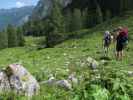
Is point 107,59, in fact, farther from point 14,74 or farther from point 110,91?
point 110,91

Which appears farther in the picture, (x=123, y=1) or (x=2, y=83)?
(x=123, y=1)

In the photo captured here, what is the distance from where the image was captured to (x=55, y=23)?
158 m

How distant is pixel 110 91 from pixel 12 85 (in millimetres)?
4266

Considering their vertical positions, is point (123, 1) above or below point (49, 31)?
above

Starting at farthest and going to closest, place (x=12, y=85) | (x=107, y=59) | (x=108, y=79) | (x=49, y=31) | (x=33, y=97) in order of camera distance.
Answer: (x=49, y=31)
(x=107, y=59)
(x=12, y=85)
(x=33, y=97)
(x=108, y=79)

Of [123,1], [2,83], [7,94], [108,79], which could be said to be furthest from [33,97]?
[123,1]

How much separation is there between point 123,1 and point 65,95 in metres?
153

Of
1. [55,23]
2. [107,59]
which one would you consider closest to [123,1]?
[55,23]

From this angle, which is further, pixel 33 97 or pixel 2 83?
pixel 2 83

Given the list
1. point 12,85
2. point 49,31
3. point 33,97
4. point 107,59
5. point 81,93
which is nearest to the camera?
point 81,93

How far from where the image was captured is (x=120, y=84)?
1061 cm

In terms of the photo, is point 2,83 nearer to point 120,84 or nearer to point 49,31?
point 120,84

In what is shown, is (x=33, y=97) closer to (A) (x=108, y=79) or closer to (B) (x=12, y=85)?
(B) (x=12, y=85)

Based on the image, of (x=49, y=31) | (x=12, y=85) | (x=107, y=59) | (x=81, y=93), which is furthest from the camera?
(x=49, y=31)
